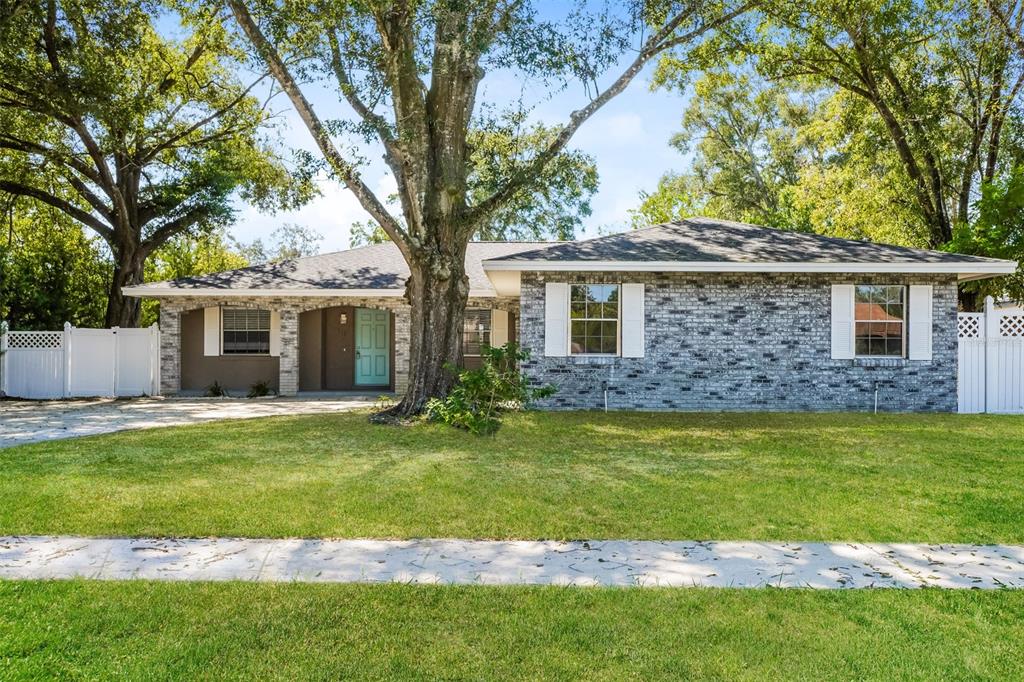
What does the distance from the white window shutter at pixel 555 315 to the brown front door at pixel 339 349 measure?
20.4 ft

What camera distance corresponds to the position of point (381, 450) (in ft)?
27.2

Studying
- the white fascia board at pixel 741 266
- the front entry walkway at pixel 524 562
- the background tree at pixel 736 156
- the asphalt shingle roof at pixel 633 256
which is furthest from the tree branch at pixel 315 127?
the background tree at pixel 736 156

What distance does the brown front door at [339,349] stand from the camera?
54.9 ft

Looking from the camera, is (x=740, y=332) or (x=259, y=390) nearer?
(x=740, y=332)

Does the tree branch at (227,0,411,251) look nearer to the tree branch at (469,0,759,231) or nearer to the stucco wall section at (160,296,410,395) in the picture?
the tree branch at (469,0,759,231)

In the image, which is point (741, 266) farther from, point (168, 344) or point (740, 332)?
point (168, 344)

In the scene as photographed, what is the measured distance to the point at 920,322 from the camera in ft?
40.4

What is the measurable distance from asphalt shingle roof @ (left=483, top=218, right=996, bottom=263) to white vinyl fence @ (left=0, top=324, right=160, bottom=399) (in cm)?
899

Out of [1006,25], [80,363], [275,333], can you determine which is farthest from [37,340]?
[1006,25]

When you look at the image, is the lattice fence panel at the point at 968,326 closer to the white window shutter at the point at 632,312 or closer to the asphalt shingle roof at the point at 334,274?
the white window shutter at the point at 632,312

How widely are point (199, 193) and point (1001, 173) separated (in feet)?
70.3

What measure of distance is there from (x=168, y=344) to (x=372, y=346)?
4517 millimetres

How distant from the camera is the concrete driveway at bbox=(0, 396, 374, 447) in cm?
1007

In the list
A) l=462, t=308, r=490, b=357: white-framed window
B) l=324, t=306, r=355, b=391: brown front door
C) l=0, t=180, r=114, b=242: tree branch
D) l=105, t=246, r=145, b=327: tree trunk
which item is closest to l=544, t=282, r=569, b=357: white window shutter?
l=462, t=308, r=490, b=357: white-framed window
